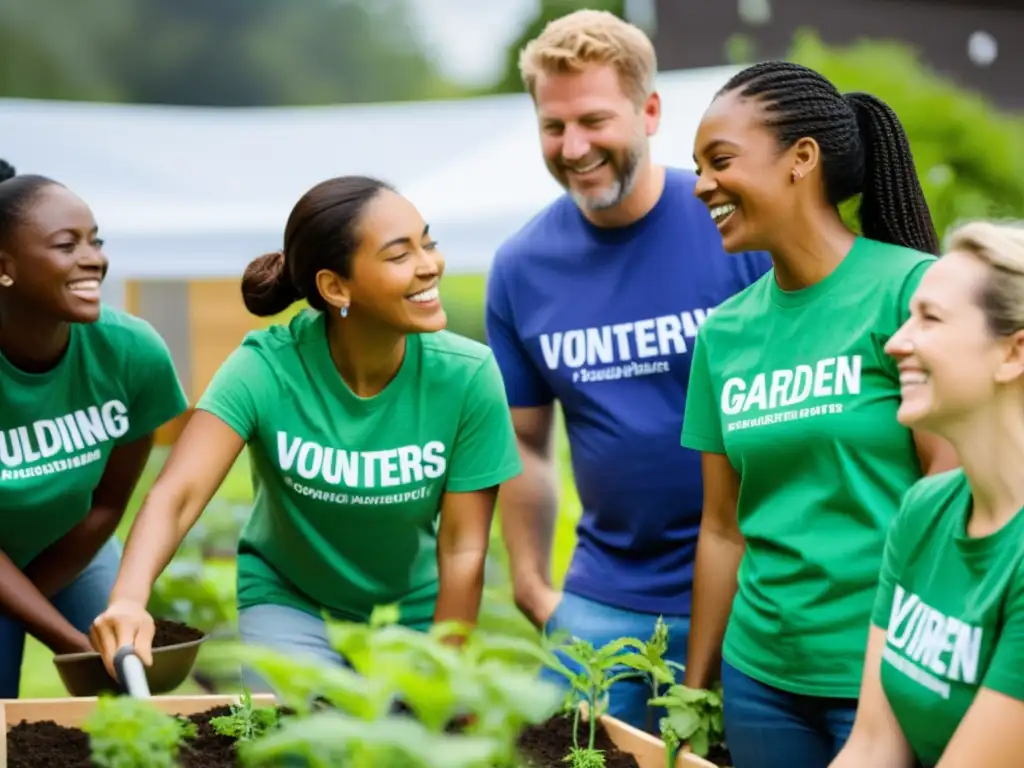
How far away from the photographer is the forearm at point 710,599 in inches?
105

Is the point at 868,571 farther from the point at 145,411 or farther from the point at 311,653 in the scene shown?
the point at 145,411

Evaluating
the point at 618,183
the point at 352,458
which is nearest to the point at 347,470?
the point at 352,458

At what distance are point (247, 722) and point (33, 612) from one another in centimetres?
74

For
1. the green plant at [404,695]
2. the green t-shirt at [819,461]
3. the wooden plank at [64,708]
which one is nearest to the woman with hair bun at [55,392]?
the wooden plank at [64,708]

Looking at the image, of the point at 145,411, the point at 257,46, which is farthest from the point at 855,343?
the point at 257,46

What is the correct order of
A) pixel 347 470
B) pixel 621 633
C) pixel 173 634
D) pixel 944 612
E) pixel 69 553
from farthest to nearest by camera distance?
pixel 69 553
pixel 621 633
pixel 173 634
pixel 347 470
pixel 944 612

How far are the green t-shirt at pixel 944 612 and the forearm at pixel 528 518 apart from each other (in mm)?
1359

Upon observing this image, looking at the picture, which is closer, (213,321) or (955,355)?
(955,355)

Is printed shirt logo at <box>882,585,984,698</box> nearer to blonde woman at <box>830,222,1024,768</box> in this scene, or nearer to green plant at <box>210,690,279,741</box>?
blonde woman at <box>830,222,1024,768</box>

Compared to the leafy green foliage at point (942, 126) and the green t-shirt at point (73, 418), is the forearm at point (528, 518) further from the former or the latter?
the leafy green foliage at point (942, 126)

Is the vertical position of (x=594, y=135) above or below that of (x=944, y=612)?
above

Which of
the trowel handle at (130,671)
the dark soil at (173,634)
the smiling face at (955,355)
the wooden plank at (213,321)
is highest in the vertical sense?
the wooden plank at (213,321)

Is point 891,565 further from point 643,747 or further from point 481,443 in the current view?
point 481,443

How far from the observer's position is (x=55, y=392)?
3084mm
